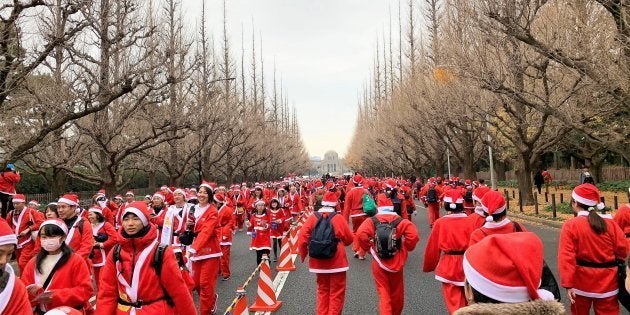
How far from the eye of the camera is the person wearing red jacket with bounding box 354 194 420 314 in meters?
5.80

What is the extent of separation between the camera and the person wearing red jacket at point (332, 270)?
614cm

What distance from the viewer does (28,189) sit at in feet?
93.0

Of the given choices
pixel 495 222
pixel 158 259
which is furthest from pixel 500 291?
pixel 495 222

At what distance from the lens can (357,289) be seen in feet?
28.5

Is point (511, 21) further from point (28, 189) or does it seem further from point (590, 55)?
point (28, 189)

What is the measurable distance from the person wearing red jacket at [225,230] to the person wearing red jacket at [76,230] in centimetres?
192

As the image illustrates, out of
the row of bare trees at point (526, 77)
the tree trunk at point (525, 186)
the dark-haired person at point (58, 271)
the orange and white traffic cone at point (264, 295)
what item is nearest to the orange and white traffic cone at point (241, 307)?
the dark-haired person at point (58, 271)

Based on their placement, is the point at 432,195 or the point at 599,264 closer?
the point at 599,264

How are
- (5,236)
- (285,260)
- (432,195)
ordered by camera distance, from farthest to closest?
(432,195), (285,260), (5,236)

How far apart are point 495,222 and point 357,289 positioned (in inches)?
162

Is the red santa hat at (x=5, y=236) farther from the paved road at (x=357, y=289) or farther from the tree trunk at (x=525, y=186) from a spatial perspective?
the tree trunk at (x=525, y=186)

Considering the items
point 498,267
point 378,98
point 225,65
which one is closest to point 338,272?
point 498,267

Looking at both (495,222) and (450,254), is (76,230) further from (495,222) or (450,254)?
(495,222)

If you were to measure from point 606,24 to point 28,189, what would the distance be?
90.9 feet
